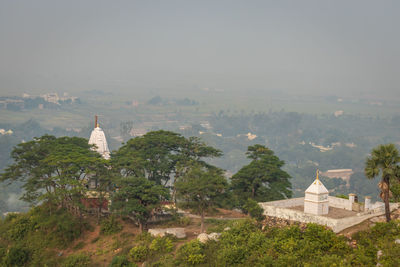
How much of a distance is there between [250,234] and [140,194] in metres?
8.54

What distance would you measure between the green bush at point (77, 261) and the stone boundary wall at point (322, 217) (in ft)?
38.2

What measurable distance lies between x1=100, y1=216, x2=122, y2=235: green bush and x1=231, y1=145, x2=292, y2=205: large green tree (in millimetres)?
9739

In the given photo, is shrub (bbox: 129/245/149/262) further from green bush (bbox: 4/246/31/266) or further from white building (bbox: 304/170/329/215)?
white building (bbox: 304/170/329/215)

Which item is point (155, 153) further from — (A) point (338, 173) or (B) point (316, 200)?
(A) point (338, 173)

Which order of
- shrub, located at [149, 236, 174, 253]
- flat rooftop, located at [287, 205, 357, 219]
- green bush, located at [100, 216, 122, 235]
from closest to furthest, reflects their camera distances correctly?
flat rooftop, located at [287, 205, 357, 219] → shrub, located at [149, 236, 174, 253] → green bush, located at [100, 216, 122, 235]

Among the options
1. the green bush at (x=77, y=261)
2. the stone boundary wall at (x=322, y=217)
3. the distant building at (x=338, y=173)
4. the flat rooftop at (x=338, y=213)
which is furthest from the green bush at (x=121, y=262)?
the distant building at (x=338, y=173)

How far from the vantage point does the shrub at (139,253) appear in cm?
2827

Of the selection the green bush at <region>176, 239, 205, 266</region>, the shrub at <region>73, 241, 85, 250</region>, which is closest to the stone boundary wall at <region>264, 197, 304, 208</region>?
the green bush at <region>176, 239, 205, 266</region>

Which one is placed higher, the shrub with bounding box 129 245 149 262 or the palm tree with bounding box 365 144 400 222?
the palm tree with bounding box 365 144 400 222

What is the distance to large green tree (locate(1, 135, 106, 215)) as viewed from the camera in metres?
32.0

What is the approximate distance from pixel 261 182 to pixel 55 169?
15.8 metres

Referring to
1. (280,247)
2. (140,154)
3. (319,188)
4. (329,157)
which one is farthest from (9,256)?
(329,157)

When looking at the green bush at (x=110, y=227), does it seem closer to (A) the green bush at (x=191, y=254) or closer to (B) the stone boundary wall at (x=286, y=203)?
(A) the green bush at (x=191, y=254)

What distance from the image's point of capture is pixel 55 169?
112 feet
